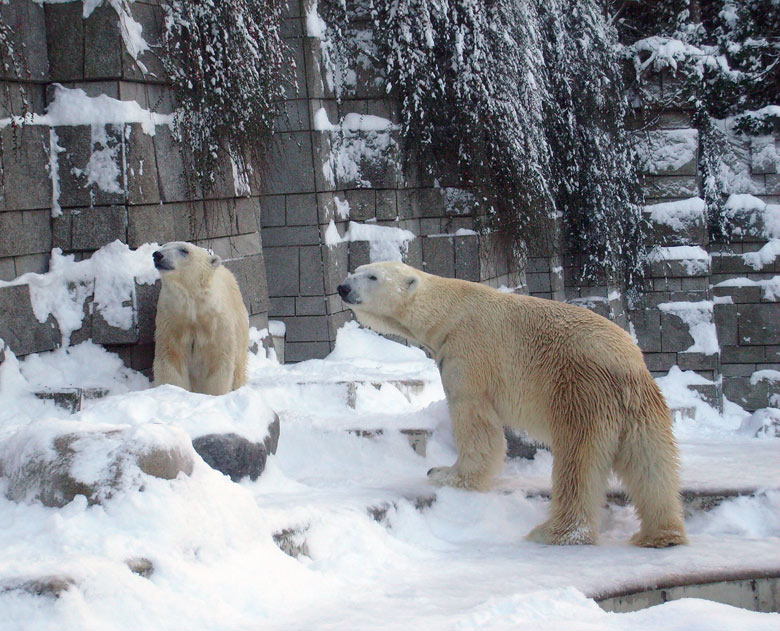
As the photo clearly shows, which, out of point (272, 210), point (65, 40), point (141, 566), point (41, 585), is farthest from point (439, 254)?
point (41, 585)

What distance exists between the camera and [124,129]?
4773 millimetres

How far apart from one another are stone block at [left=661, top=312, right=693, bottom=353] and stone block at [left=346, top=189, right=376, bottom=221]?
4.10 metres

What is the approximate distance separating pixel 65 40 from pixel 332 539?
3075mm

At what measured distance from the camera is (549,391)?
145 inches

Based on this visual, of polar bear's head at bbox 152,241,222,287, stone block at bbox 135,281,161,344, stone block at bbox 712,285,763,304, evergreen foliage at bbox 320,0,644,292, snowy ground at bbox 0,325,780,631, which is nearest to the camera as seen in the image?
snowy ground at bbox 0,325,780,631

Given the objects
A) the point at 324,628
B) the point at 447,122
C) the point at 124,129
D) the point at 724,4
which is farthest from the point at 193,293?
the point at 724,4

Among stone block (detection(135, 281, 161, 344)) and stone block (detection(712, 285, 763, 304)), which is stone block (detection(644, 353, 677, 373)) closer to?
stone block (detection(712, 285, 763, 304))

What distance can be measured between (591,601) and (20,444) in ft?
5.87

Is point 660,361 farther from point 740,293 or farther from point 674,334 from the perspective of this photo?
point 740,293

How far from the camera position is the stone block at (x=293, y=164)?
636 centimetres

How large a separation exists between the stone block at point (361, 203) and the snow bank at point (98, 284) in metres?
2.16

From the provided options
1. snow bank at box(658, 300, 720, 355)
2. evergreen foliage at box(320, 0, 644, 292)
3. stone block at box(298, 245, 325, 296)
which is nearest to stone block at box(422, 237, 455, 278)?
evergreen foliage at box(320, 0, 644, 292)

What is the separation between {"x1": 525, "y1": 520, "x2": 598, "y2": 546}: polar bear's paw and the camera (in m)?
3.47

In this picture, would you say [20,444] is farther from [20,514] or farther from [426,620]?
[426,620]
